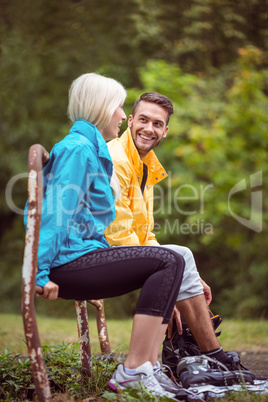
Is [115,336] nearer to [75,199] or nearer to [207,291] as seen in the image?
[207,291]

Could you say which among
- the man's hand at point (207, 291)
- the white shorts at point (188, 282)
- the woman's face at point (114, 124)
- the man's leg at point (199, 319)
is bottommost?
the man's leg at point (199, 319)

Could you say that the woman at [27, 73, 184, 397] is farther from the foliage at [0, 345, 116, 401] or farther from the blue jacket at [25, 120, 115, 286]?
the foliage at [0, 345, 116, 401]

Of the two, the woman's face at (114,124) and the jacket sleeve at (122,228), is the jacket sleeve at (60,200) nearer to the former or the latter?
the woman's face at (114,124)

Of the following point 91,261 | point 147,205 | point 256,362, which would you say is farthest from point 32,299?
point 256,362

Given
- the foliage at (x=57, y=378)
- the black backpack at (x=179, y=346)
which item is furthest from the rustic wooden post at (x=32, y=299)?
the black backpack at (x=179, y=346)

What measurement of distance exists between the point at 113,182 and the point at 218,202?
7.25 meters

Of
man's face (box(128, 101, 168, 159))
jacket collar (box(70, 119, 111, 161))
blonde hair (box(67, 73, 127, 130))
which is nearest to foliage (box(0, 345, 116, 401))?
jacket collar (box(70, 119, 111, 161))

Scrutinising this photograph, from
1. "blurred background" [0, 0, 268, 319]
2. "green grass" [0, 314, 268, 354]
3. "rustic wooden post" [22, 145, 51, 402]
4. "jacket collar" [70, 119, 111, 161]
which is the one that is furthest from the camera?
"blurred background" [0, 0, 268, 319]

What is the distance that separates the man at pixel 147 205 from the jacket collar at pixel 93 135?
1.78ft

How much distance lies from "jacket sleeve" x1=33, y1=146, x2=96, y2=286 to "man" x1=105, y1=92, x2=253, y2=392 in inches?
23.7

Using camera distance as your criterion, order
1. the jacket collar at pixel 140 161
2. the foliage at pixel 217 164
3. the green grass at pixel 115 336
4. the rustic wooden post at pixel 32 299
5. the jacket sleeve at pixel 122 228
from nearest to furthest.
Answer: the rustic wooden post at pixel 32 299
the jacket sleeve at pixel 122 228
the jacket collar at pixel 140 161
the green grass at pixel 115 336
the foliage at pixel 217 164

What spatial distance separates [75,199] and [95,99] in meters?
0.55

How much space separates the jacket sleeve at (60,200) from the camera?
2.13 meters

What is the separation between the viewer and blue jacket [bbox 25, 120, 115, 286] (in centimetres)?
214
